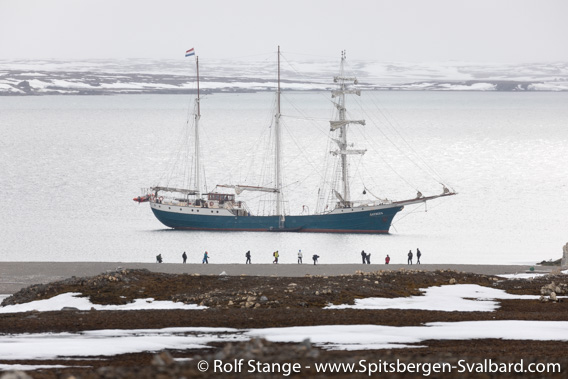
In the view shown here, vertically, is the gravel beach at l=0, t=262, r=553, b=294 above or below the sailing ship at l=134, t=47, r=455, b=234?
below

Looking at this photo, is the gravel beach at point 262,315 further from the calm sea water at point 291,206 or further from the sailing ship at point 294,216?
the sailing ship at point 294,216

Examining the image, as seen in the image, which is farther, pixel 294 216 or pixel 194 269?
pixel 294 216

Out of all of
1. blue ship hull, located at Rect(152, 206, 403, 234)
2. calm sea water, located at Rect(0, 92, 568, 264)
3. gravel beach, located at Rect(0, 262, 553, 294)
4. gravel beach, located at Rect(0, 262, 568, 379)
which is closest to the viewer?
gravel beach, located at Rect(0, 262, 568, 379)

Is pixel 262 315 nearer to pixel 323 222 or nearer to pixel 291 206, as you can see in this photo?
pixel 323 222

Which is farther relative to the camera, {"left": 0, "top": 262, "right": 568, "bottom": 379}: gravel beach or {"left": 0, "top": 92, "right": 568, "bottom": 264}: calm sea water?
{"left": 0, "top": 92, "right": 568, "bottom": 264}: calm sea water

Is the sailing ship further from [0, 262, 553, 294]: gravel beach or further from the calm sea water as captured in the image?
[0, 262, 553, 294]: gravel beach

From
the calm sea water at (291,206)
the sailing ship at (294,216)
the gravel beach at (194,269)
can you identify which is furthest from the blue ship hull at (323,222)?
the gravel beach at (194,269)

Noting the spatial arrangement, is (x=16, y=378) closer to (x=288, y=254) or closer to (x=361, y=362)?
(x=361, y=362)

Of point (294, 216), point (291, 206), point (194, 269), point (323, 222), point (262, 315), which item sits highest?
point (291, 206)

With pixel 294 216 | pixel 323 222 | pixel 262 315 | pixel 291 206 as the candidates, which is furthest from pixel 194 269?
pixel 291 206

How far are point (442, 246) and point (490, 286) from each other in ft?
104

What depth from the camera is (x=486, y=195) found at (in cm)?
10912

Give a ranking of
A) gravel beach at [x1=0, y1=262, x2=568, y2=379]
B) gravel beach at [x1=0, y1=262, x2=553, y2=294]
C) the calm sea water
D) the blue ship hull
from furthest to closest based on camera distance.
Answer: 1. the blue ship hull
2. the calm sea water
3. gravel beach at [x1=0, y1=262, x2=553, y2=294]
4. gravel beach at [x1=0, y1=262, x2=568, y2=379]

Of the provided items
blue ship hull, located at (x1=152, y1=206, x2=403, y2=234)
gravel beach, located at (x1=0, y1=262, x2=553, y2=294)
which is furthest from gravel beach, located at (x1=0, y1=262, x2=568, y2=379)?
blue ship hull, located at (x1=152, y1=206, x2=403, y2=234)
